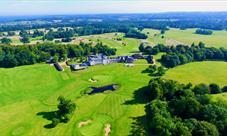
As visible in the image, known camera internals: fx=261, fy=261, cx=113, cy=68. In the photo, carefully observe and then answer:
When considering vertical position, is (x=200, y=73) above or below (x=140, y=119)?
above

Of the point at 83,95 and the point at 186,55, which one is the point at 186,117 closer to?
the point at 83,95

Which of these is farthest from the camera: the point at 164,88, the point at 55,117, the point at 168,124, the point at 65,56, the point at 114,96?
the point at 65,56

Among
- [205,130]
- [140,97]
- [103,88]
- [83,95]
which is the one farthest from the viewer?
[103,88]

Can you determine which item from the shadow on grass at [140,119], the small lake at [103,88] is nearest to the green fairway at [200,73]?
the shadow on grass at [140,119]

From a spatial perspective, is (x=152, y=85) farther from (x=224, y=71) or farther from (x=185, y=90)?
(x=224, y=71)

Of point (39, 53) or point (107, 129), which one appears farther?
point (39, 53)

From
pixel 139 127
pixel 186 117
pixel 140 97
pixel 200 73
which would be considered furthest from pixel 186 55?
pixel 139 127

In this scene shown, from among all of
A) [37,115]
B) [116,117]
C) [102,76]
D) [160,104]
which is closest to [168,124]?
[160,104]
